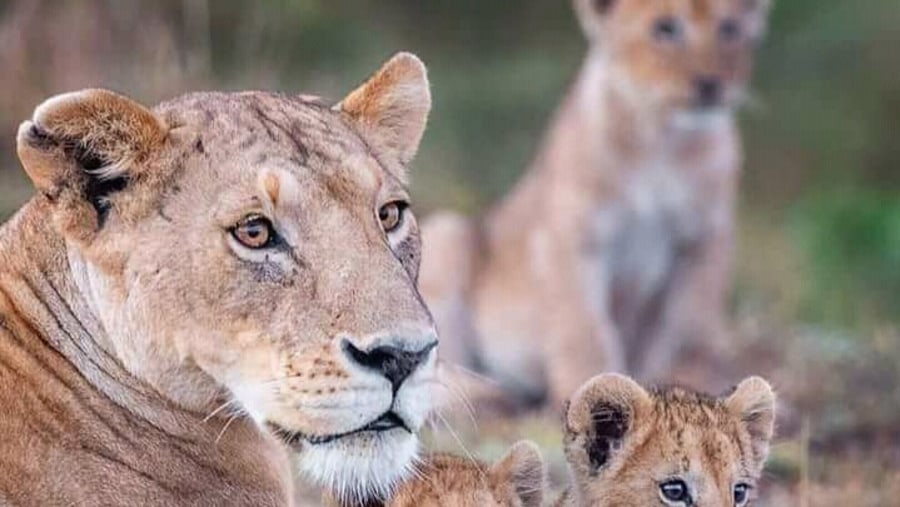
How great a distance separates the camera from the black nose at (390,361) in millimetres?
3924

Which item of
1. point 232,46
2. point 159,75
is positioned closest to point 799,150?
point 232,46

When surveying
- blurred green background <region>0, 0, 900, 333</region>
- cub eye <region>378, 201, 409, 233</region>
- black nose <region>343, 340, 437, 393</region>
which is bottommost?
Result: black nose <region>343, 340, 437, 393</region>

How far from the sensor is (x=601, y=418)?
16.1ft

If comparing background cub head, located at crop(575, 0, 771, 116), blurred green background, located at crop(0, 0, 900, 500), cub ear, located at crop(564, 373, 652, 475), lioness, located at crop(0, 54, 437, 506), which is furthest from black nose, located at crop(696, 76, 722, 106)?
lioness, located at crop(0, 54, 437, 506)

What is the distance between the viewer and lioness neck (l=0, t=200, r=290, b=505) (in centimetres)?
412

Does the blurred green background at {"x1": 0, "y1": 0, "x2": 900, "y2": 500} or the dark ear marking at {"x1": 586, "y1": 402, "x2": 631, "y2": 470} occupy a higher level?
the blurred green background at {"x1": 0, "y1": 0, "x2": 900, "y2": 500}

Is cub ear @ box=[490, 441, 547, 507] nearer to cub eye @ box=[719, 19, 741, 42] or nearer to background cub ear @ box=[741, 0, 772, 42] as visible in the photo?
cub eye @ box=[719, 19, 741, 42]

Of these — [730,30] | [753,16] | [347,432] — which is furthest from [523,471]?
[753,16]

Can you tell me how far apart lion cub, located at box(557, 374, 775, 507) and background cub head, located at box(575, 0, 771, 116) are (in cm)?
463

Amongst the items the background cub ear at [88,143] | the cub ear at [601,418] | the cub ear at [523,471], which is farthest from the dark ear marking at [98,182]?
the cub ear at [601,418]

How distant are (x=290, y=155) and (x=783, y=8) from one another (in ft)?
37.2

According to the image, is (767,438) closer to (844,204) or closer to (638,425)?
(638,425)

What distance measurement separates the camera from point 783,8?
15.2 m

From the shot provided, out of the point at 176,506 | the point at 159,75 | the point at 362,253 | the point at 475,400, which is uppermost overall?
the point at 159,75
